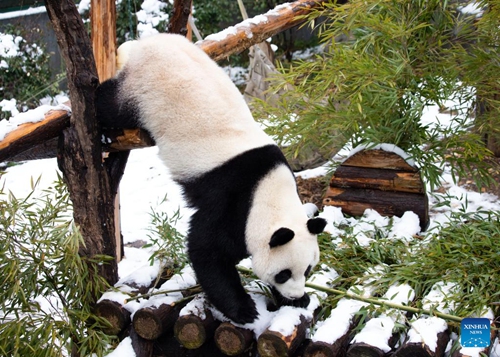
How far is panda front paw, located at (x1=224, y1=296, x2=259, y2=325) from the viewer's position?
2.31 metres

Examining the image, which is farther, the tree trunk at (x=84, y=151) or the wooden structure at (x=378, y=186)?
the wooden structure at (x=378, y=186)

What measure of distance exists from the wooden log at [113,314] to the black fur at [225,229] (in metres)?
0.41

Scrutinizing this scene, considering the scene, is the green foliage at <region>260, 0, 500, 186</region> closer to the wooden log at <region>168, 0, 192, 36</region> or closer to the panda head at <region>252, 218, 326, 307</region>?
the wooden log at <region>168, 0, 192, 36</region>

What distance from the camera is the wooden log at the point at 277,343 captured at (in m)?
2.18

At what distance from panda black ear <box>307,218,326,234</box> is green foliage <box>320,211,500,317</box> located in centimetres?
44

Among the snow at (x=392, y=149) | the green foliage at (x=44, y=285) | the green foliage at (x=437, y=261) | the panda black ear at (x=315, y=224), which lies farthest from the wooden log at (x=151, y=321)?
the snow at (x=392, y=149)

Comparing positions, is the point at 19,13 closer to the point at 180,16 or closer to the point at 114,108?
the point at 180,16

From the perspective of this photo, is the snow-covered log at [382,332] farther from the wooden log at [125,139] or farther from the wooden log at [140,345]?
the wooden log at [125,139]

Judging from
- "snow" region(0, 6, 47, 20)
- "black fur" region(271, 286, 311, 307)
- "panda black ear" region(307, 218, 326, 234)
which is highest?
"panda black ear" region(307, 218, 326, 234)

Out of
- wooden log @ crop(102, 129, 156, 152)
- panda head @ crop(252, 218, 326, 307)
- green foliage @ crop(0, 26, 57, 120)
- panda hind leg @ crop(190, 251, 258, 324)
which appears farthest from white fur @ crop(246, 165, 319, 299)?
green foliage @ crop(0, 26, 57, 120)

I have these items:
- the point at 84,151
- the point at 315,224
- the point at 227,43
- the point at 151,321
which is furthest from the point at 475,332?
the point at 227,43

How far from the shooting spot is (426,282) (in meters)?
2.56

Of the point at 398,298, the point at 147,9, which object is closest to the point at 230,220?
the point at 398,298

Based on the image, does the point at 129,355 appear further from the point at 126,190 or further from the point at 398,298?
the point at 126,190
